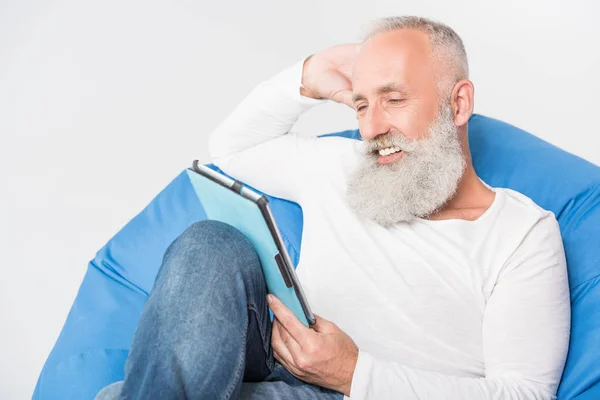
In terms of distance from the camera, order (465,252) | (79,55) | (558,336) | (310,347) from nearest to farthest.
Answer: (310,347), (558,336), (465,252), (79,55)

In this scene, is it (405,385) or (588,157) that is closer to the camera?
(405,385)

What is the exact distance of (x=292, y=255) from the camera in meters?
2.29

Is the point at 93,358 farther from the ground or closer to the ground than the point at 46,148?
closer to the ground

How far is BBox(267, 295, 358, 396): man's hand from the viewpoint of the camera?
160 cm

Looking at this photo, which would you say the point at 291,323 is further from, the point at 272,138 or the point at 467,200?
the point at 272,138

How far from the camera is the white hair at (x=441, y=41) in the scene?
75.7 inches

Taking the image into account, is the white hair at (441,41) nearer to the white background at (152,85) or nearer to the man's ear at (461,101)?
the man's ear at (461,101)

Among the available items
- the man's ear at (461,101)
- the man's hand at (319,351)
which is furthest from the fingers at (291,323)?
the man's ear at (461,101)

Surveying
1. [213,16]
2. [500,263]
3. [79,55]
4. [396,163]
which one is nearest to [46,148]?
[79,55]

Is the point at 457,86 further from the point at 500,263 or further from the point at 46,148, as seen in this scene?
the point at 46,148

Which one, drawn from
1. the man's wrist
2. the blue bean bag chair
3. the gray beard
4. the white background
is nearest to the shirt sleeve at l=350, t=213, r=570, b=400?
the blue bean bag chair

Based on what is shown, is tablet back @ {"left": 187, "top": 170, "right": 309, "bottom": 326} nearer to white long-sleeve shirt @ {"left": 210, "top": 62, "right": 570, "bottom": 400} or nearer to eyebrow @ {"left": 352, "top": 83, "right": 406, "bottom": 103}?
white long-sleeve shirt @ {"left": 210, "top": 62, "right": 570, "bottom": 400}

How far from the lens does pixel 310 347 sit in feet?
5.23

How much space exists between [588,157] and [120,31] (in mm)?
1856
